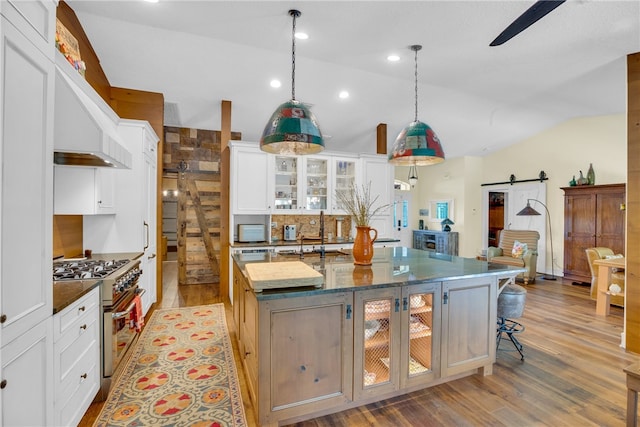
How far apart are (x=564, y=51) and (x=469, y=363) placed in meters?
3.49

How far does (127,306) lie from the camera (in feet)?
8.38

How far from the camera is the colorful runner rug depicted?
6.81ft

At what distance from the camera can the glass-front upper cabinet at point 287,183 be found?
16.4 feet

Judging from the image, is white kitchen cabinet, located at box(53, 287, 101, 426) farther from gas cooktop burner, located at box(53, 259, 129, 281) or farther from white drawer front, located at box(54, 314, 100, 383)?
gas cooktop burner, located at box(53, 259, 129, 281)

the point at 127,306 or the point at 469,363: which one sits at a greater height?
the point at 127,306

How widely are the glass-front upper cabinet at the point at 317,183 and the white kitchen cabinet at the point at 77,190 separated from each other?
9.64 feet

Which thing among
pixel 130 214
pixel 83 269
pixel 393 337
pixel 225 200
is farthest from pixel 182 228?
pixel 393 337

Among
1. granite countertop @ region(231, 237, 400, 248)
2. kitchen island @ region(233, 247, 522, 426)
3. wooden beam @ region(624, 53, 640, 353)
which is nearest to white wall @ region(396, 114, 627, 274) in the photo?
wooden beam @ region(624, 53, 640, 353)

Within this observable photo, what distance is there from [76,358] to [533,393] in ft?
10.4

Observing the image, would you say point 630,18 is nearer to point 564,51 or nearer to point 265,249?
point 564,51

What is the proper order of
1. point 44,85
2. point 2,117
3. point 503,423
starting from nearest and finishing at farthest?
point 2,117, point 44,85, point 503,423

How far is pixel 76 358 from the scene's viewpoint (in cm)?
187

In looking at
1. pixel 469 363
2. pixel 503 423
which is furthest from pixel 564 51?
pixel 503 423

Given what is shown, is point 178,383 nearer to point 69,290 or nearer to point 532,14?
point 69,290
